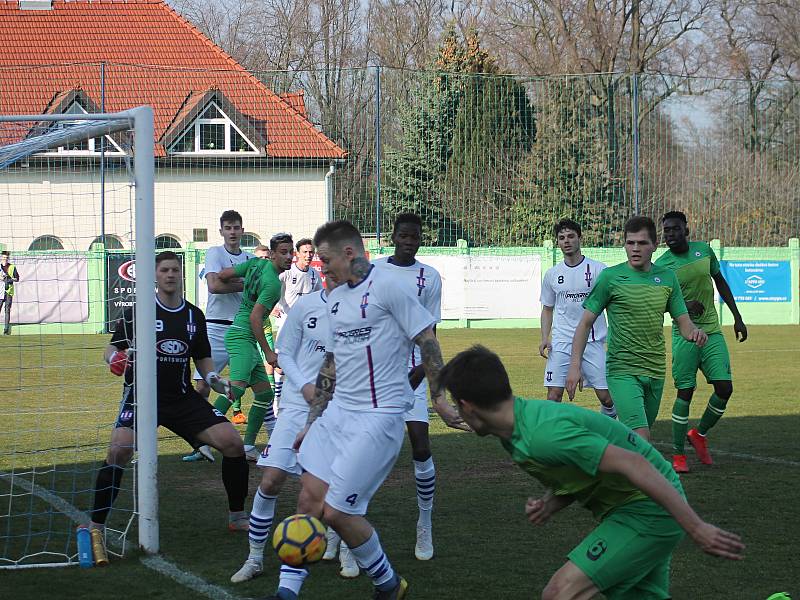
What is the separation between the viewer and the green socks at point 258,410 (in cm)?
976

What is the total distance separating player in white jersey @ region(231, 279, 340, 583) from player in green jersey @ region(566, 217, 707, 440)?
7.31ft

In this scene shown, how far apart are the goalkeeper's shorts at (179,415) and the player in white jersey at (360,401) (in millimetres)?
1461

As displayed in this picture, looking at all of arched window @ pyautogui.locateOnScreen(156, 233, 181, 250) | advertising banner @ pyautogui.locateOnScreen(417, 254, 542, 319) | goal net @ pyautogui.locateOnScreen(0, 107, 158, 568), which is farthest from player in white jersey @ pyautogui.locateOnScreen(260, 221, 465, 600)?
arched window @ pyautogui.locateOnScreen(156, 233, 181, 250)

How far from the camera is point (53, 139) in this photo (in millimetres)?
7219

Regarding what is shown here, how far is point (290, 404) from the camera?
6.38 metres

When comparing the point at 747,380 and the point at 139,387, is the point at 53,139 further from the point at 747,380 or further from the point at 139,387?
the point at 747,380

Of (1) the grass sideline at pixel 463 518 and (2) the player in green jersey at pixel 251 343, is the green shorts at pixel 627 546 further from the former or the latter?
(2) the player in green jersey at pixel 251 343

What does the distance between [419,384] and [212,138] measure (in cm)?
2282

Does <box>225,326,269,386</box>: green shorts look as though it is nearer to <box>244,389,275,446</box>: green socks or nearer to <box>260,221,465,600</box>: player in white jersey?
<box>244,389,275,446</box>: green socks

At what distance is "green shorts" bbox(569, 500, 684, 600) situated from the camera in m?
3.93

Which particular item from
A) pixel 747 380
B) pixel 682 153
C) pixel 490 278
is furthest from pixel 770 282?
pixel 747 380

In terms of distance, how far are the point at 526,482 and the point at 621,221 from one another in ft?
73.7

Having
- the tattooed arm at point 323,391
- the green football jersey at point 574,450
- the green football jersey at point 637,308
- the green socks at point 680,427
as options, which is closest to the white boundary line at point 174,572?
the tattooed arm at point 323,391

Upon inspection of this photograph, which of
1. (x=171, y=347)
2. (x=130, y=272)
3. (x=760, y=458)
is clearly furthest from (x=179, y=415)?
(x=760, y=458)
